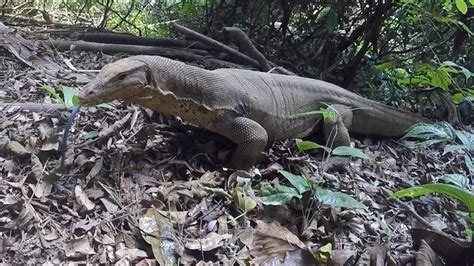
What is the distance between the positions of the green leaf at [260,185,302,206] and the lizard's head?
0.75 metres

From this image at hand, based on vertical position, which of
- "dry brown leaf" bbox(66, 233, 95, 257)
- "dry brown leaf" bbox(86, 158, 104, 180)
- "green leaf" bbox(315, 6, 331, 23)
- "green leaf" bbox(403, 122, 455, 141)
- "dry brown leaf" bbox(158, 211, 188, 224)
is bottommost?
"dry brown leaf" bbox(66, 233, 95, 257)

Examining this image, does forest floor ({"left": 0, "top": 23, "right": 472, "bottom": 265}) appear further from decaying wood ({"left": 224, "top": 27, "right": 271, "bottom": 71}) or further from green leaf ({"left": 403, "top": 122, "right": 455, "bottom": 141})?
decaying wood ({"left": 224, "top": 27, "right": 271, "bottom": 71})

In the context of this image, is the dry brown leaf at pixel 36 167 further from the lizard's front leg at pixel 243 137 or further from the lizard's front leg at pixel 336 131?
the lizard's front leg at pixel 336 131

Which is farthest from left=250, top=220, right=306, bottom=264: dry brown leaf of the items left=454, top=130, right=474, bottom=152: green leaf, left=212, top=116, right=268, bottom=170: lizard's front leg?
left=454, top=130, right=474, bottom=152: green leaf

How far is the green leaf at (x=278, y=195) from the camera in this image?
248cm

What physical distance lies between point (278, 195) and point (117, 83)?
0.87 meters

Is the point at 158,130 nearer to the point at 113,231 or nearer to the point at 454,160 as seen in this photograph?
the point at 113,231

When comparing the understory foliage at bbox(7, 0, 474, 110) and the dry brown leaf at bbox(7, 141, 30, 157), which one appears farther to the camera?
the understory foliage at bbox(7, 0, 474, 110)

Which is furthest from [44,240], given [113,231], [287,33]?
[287,33]

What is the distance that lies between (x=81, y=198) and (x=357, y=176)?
1.53 m

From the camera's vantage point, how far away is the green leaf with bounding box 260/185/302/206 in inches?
97.7

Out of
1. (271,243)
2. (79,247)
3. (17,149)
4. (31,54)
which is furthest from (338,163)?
(31,54)

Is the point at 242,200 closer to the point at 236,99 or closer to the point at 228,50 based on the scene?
the point at 236,99

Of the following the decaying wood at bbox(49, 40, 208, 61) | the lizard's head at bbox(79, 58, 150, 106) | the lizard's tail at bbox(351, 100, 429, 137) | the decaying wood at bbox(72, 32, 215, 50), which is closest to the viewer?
the lizard's head at bbox(79, 58, 150, 106)
